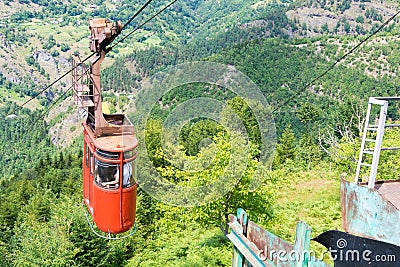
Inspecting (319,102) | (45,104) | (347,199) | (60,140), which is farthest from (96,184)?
(45,104)

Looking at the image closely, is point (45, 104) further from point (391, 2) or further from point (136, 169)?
point (136, 169)

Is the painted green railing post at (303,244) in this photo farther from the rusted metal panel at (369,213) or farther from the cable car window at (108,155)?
the cable car window at (108,155)

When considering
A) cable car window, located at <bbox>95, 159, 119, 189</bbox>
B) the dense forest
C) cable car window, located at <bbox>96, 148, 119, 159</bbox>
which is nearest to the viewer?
cable car window, located at <bbox>96, 148, 119, 159</bbox>

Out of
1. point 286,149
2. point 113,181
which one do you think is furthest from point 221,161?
point 286,149

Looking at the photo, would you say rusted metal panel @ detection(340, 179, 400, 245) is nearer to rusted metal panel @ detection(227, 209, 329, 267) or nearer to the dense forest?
rusted metal panel @ detection(227, 209, 329, 267)

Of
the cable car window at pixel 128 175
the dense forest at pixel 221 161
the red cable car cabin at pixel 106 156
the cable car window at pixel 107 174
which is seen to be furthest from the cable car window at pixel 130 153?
the dense forest at pixel 221 161

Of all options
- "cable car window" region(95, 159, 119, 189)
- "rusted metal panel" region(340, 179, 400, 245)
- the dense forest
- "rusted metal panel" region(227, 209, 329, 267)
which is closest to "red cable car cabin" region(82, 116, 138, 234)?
"cable car window" region(95, 159, 119, 189)
